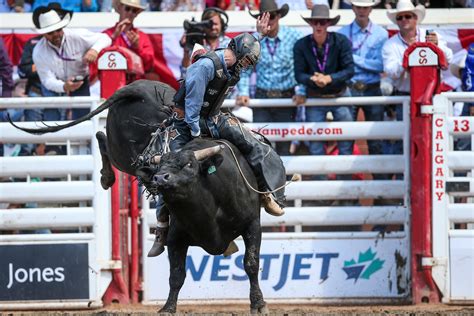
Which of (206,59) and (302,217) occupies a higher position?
(206,59)

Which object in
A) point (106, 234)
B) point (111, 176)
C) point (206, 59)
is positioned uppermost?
point (206, 59)

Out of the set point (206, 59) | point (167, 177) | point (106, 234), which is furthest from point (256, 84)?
point (167, 177)

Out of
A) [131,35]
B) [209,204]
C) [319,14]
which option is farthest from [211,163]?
[131,35]

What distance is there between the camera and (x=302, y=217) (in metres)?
10.1

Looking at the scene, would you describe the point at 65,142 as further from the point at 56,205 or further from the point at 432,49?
the point at 432,49

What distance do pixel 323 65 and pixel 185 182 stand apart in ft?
11.2

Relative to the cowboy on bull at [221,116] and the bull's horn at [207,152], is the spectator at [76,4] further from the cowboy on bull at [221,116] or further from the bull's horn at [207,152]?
the bull's horn at [207,152]

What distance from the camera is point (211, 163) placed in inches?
299

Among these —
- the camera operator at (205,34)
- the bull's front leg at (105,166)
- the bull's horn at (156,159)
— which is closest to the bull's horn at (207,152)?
the bull's horn at (156,159)

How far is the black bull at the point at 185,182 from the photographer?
7361mm

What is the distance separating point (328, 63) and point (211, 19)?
4.08 ft

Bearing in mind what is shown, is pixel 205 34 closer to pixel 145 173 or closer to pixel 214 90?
pixel 214 90

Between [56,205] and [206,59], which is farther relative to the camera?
[56,205]

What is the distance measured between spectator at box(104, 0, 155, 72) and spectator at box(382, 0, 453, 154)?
237cm
